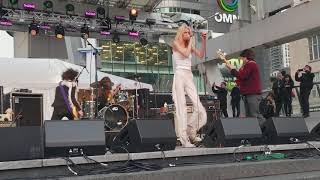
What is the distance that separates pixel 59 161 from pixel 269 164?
229cm

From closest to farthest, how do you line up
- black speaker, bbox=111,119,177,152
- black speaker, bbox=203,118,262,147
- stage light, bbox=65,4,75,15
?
black speaker, bbox=111,119,177,152 < black speaker, bbox=203,118,262,147 < stage light, bbox=65,4,75,15

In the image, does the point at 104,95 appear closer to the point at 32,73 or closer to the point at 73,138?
the point at 32,73

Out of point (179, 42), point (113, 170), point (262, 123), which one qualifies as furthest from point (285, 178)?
point (179, 42)

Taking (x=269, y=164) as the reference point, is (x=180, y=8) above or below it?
above

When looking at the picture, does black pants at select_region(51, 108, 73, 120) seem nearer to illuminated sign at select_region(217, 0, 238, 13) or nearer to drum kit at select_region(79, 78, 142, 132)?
drum kit at select_region(79, 78, 142, 132)

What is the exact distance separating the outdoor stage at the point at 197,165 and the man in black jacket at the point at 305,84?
20.1ft

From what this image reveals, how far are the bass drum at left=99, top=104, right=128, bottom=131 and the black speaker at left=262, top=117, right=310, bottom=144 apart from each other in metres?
4.17

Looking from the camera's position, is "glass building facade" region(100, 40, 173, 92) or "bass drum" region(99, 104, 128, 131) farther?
"glass building facade" region(100, 40, 173, 92)

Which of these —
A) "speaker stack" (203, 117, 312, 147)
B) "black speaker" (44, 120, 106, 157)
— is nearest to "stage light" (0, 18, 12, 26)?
"speaker stack" (203, 117, 312, 147)

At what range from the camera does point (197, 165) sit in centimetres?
499

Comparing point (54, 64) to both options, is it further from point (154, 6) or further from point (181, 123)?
point (181, 123)

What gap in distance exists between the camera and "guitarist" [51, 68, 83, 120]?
7.58 m

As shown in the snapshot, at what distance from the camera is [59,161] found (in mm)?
4402

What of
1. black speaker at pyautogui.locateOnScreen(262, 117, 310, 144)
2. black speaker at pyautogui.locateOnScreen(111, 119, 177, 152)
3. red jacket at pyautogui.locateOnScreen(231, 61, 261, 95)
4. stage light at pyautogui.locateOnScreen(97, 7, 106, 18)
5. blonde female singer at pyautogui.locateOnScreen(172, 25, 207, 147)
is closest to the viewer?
black speaker at pyautogui.locateOnScreen(111, 119, 177, 152)
